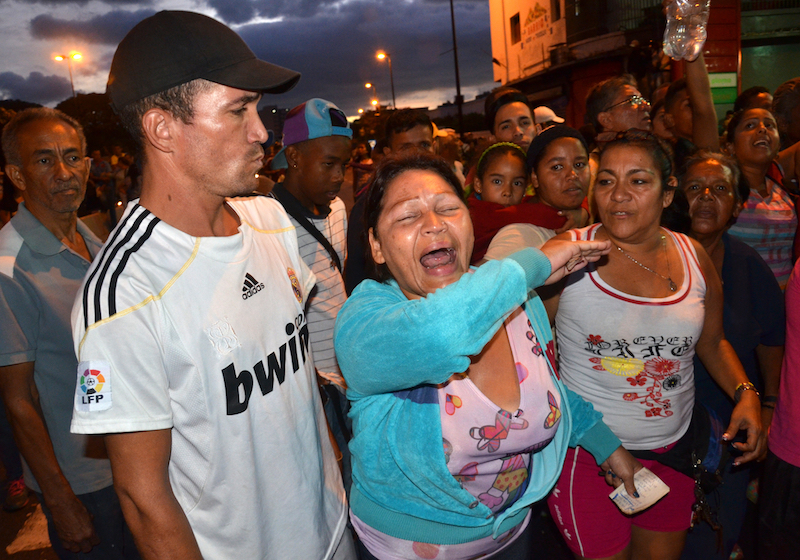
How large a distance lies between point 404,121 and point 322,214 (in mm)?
1463

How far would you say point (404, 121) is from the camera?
4.61m

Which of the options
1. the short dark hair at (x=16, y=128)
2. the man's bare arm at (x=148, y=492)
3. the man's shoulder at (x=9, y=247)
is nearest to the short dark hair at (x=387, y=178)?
the man's bare arm at (x=148, y=492)

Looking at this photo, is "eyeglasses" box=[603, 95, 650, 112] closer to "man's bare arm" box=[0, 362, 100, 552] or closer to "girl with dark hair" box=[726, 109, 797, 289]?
"girl with dark hair" box=[726, 109, 797, 289]

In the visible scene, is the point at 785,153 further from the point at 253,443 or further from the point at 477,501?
the point at 253,443

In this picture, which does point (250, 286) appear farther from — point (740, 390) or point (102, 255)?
point (740, 390)

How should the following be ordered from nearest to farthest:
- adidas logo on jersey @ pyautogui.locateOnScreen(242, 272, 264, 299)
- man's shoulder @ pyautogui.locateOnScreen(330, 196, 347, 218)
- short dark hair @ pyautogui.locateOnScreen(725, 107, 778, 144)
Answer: adidas logo on jersey @ pyautogui.locateOnScreen(242, 272, 264, 299), man's shoulder @ pyautogui.locateOnScreen(330, 196, 347, 218), short dark hair @ pyautogui.locateOnScreen(725, 107, 778, 144)

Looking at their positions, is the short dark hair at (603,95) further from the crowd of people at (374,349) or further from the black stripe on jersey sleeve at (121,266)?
the black stripe on jersey sleeve at (121,266)

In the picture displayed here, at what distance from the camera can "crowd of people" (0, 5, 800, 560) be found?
4.80 feet

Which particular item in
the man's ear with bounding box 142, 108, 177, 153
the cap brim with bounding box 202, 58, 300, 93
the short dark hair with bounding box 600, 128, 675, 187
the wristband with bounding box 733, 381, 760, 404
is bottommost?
the wristband with bounding box 733, 381, 760, 404

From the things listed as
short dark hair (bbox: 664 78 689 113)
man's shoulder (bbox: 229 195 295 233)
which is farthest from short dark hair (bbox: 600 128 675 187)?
short dark hair (bbox: 664 78 689 113)

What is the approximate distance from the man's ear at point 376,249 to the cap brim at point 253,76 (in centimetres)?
65

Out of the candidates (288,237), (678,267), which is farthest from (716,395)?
(288,237)

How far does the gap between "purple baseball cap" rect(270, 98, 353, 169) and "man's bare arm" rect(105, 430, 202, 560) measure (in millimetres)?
2571

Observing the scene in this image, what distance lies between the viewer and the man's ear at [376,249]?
→ 2.02 meters
